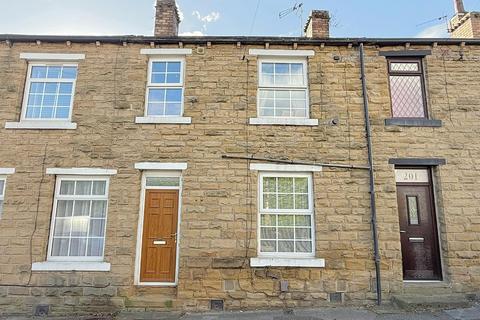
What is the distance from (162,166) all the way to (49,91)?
11.4 ft

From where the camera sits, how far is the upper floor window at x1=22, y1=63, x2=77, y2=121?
809 cm

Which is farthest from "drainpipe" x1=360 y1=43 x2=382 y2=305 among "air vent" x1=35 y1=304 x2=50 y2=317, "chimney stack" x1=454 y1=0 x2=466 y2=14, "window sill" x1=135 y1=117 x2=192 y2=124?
"air vent" x1=35 y1=304 x2=50 y2=317

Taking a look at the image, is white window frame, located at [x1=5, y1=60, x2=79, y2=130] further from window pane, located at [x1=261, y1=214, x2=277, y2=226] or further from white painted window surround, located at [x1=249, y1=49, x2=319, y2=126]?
window pane, located at [x1=261, y1=214, x2=277, y2=226]

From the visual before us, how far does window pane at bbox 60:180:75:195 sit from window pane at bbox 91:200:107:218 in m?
0.59

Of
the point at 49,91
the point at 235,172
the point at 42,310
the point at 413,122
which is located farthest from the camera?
the point at 49,91

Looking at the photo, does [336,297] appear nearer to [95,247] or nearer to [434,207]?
[434,207]

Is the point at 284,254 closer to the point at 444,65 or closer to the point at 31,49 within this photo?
the point at 444,65

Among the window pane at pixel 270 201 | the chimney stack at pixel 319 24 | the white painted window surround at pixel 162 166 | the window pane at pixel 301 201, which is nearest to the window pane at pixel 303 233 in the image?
the window pane at pixel 301 201

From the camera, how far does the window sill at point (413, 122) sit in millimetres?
7908

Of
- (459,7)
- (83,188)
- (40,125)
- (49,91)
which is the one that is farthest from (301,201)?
(459,7)

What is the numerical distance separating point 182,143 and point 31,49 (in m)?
4.46

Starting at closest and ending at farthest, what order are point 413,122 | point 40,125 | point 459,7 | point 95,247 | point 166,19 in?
point 95,247 < point 40,125 < point 413,122 < point 166,19 < point 459,7

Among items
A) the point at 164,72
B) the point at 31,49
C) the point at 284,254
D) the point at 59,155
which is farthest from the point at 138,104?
the point at 284,254

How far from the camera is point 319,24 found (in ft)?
29.4
